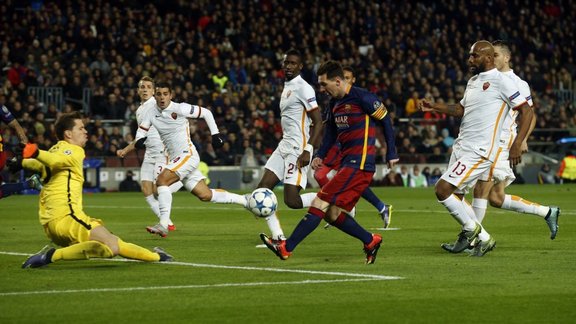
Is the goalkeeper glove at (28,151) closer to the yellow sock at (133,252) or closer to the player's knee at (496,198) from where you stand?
the yellow sock at (133,252)

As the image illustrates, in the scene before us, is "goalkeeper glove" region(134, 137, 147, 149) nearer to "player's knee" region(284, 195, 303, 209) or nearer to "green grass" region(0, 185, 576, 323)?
"green grass" region(0, 185, 576, 323)

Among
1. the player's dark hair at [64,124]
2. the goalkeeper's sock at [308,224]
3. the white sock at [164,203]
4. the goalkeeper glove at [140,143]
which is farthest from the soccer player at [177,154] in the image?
the player's dark hair at [64,124]

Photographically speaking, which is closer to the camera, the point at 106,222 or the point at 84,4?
the point at 106,222

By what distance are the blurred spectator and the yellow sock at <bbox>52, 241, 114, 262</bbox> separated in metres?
22.5

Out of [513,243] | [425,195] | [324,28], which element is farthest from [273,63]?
A: [513,243]

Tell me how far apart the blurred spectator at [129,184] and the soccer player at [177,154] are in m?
16.3

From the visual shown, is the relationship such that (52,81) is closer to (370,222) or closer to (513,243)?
(370,222)

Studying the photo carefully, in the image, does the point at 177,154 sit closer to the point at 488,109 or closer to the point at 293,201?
the point at 293,201

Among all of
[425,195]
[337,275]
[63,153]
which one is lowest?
[425,195]

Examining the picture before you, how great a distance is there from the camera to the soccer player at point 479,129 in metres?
12.5

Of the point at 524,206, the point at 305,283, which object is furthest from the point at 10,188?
the point at 305,283

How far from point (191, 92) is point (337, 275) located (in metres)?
24.7

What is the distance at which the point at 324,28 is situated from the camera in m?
42.1

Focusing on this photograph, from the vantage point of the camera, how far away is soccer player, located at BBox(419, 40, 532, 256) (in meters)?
12.5
